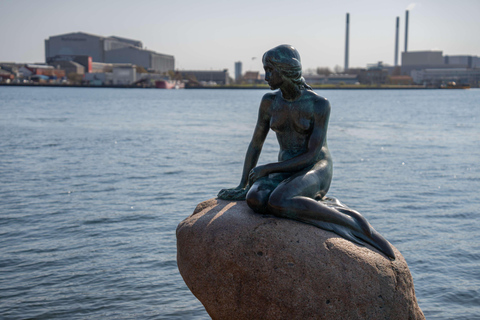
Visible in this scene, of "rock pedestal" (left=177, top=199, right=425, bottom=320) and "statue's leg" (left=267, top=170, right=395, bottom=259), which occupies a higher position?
"statue's leg" (left=267, top=170, right=395, bottom=259)

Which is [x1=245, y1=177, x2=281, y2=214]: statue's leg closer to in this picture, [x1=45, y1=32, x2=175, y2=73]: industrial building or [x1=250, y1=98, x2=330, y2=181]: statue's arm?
[x1=250, y1=98, x2=330, y2=181]: statue's arm

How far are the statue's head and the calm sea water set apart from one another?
3.63 m

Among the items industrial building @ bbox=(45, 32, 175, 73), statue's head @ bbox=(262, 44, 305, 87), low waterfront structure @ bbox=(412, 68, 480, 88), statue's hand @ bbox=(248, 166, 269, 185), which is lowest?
statue's hand @ bbox=(248, 166, 269, 185)

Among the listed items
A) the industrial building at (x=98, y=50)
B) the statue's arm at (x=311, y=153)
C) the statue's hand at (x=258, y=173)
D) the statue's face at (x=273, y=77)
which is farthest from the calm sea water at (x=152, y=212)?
the industrial building at (x=98, y=50)

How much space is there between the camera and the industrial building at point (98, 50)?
173 m

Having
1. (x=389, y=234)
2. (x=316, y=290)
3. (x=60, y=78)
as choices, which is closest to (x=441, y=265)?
(x=389, y=234)

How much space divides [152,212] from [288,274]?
7975 mm

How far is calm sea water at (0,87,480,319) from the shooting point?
8625 mm

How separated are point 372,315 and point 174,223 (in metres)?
7.11

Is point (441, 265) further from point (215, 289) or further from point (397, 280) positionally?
point (215, 289)

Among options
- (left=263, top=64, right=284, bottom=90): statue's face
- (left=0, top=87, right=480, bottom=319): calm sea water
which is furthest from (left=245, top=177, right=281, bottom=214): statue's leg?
(left=0, top=87, right=480, bottom=319): calm sea water

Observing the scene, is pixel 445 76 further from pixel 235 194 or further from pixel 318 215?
pixel 318 215

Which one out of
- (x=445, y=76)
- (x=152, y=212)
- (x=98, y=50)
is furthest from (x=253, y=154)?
(x=98, y=50)

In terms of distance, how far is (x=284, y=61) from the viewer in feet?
20.9
